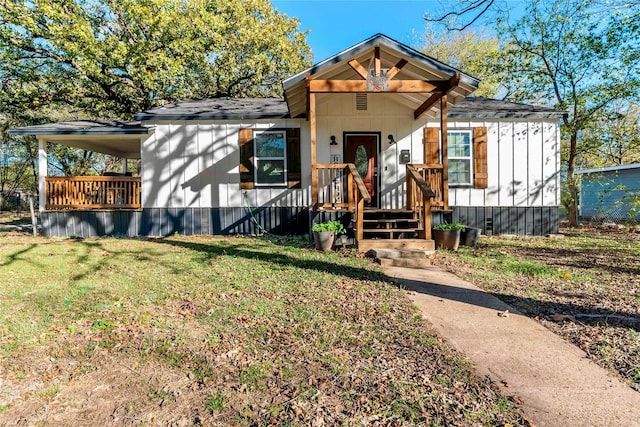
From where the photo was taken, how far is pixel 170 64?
43.3 ft

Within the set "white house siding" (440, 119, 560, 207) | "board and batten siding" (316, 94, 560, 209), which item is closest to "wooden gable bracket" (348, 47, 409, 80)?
"board and batten siding" (316, 94, 560, 209)

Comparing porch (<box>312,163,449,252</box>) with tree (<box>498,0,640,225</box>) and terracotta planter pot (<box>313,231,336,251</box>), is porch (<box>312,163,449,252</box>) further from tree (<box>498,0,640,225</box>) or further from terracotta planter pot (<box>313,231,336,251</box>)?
tree (<box>498,0,640,225</box>)

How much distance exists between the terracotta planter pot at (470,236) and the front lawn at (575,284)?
202 mm

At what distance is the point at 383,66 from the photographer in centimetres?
740

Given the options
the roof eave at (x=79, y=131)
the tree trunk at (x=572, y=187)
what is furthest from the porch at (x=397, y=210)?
the tree trunk at (x=572, y=187)

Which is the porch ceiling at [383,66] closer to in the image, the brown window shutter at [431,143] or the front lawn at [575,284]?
the brown window shutter at [431,143]

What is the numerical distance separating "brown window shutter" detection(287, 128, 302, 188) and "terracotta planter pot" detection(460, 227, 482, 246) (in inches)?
160

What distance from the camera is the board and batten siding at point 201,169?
8.66 m

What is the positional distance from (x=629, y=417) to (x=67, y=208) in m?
10.6

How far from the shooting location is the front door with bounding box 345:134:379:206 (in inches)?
343

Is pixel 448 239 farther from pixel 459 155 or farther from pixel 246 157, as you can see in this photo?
pixel 246 157

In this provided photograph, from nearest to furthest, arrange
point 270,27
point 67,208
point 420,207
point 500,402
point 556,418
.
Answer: point 556,418
point 500,402
point 420,207
point 67,208
point 270,27

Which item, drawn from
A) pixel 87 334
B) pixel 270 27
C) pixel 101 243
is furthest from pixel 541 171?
pixel 270 27

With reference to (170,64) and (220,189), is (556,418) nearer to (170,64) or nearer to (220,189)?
(220,189)
